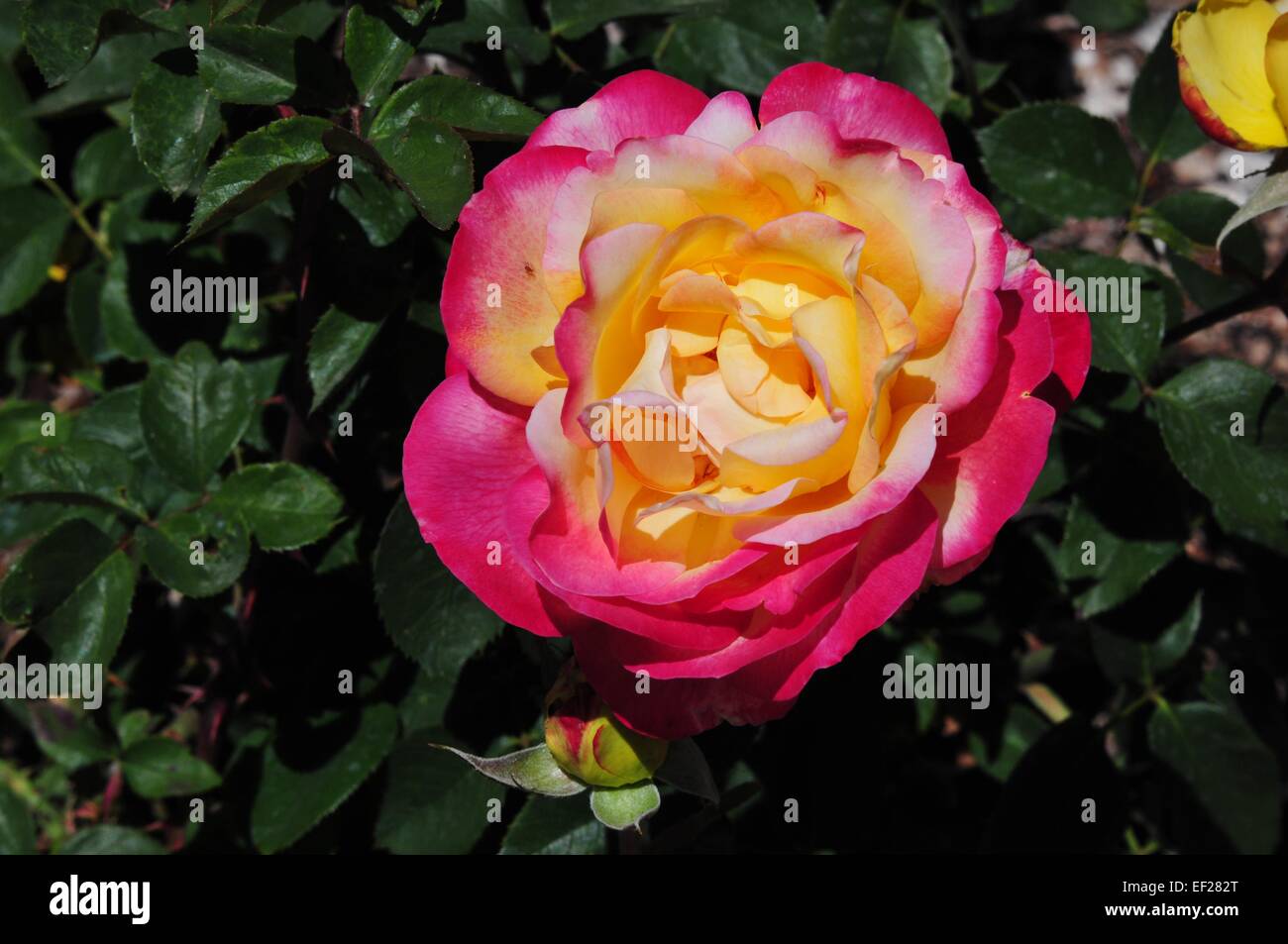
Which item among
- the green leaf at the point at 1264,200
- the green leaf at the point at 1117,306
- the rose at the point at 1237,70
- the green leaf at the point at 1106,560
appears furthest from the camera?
the green leaf at the point at 1106,560

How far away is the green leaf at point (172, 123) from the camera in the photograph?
1.23 m

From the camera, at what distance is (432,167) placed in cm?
111

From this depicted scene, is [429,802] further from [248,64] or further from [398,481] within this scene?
[248,64]

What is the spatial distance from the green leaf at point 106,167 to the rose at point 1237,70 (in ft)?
5.62

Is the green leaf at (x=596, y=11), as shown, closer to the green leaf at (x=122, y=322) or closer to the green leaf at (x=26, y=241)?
the green leaf at (x=122, y=322)

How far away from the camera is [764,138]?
0.96 m

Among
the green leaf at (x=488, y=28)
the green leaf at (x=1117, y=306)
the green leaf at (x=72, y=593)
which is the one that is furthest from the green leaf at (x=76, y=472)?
the green leaf at (x=1117, y=306)

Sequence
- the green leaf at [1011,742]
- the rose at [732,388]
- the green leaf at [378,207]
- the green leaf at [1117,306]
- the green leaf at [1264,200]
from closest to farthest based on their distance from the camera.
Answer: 1. the rose at [732,388]
2. the green leaf at [1264,200]
3. the green leaf at [378,207]
4. the green leaf at [1117,306]
5. the green leaf at [1011,742]

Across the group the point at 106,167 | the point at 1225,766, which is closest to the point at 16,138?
the point at 106,167

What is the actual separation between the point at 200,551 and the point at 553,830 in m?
0.61

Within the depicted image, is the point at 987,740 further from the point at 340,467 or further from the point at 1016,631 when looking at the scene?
the point at 340,467

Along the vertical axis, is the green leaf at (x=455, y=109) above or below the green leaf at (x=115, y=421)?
→ above

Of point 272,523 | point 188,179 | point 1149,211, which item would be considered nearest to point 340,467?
point 272,523
